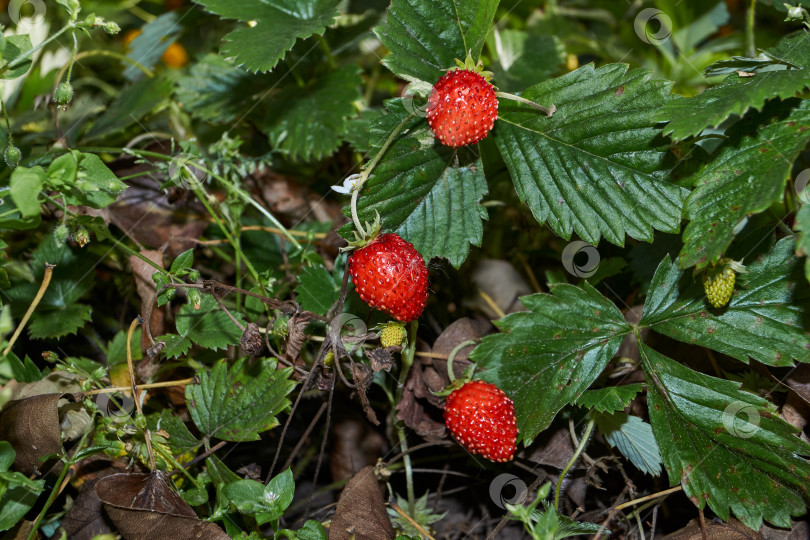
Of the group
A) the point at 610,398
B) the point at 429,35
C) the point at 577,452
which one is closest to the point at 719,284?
the point at 610,398

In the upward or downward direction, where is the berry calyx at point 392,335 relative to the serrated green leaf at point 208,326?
upward

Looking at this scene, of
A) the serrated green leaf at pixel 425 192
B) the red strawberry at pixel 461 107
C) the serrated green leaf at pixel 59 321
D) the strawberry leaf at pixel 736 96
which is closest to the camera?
the strawberry leaf at pixel 736 96

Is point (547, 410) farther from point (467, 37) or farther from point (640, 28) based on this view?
point (640, 28)

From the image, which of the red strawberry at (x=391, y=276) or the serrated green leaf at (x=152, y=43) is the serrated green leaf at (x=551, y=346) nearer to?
the red strawberry at (x=391, y=276)

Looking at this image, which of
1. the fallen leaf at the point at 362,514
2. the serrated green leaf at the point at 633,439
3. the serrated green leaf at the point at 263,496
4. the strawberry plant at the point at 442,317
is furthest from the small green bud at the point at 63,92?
the serrated green leaf at the point at 633,439

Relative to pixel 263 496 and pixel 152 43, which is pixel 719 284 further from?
pixel 152 43

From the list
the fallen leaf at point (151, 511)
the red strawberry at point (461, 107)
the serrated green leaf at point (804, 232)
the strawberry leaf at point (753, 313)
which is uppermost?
the red strawberry at point (461, 107)

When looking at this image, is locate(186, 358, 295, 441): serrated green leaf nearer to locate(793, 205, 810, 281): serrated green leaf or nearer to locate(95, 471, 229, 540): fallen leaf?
locate(95, 471, 229, 540): fallen leaf

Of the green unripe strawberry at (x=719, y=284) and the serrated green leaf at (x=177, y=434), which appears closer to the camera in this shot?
the green unripe strawberry at (x=719, y=284)
